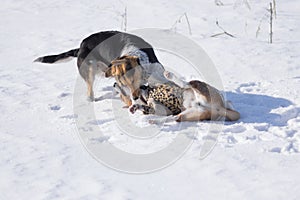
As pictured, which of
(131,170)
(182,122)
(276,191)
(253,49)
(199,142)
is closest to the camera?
(276,191)

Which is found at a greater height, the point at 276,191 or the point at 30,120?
the point at 276,191

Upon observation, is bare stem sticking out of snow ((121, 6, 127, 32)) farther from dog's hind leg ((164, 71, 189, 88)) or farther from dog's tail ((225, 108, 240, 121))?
dog's tail ((225, 108, 240, 121))

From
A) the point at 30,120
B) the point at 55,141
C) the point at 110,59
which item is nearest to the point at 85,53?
the point at 110,59

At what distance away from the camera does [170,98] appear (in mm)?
4266

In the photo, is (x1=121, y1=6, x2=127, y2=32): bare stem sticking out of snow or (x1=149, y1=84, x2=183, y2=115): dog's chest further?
(x1=121, y1=6, x2=127, y2=32): bare stem sticking out of snow

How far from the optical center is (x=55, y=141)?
3.95m

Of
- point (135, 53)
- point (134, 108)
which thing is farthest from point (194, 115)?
point (135, 53)

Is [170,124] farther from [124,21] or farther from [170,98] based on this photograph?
[124,21]

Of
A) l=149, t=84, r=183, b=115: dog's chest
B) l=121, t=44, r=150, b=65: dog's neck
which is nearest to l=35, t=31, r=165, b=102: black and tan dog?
l=121, t=44, r=150, b=65: dog's neck

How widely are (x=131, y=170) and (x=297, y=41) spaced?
3.41 m

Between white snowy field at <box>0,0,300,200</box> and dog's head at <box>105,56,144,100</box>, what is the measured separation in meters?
0.31

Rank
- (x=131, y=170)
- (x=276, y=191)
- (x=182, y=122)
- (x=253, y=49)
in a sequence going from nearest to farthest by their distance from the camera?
(x=276, y=191) < (x=131, y=170) < (x=182, y=122) < (x=253, y=49)

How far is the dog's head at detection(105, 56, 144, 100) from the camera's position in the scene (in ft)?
14.2

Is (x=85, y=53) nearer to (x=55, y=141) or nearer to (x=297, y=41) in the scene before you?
(x=55, y=141)
